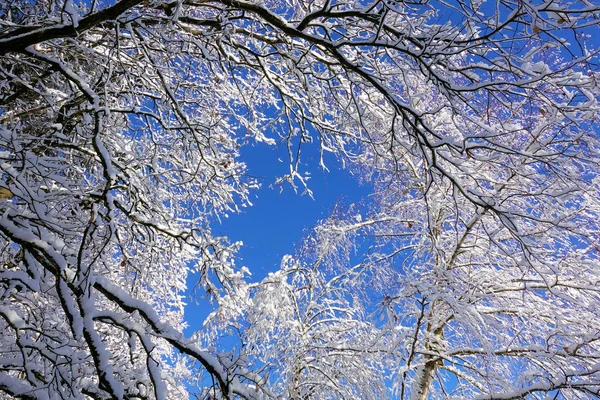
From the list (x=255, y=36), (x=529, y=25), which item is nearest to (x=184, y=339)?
(x=529, y=25)

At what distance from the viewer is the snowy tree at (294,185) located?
2467 millimetres

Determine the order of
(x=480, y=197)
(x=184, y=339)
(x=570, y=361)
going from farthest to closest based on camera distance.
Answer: (x=570, y=361) < (x=480, y=197) < (x=184, y=339)

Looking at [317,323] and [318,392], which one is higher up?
[317,323]

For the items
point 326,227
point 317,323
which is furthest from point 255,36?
point 317,323

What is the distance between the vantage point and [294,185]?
5949 mm

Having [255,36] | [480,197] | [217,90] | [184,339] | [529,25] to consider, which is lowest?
[184,339]

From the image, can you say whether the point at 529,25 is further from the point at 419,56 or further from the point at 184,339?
the point at 184,339

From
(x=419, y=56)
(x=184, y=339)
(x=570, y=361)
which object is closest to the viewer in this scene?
(x=184, y=339)

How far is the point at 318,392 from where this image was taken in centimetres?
600

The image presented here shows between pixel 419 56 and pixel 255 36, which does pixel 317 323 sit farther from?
pixel 419 56

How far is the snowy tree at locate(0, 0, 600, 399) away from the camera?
247 cm

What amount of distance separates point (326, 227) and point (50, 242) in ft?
16.7

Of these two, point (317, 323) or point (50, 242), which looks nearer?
point (50, 242)

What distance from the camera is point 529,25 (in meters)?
2.48
